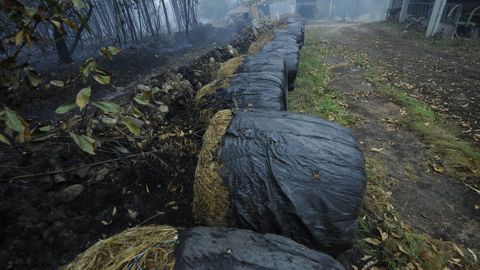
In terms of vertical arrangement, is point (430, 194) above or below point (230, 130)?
below

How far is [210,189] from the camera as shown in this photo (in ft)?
5.37

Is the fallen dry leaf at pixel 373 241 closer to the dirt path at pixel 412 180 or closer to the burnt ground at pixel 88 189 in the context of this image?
the dirt path at pixel 412 180

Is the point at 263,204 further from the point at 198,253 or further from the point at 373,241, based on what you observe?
the point at 373,241

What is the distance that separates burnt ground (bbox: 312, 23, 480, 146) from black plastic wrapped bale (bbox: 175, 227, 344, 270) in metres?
3.85

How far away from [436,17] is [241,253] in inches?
510

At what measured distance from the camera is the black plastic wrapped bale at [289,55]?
456 centimetres

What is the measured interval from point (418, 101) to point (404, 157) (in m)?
2.16

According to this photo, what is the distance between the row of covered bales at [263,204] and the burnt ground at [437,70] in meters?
3.29

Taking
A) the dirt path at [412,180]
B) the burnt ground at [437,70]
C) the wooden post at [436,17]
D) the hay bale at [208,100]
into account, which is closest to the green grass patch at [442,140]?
the dirt path at [412,180]

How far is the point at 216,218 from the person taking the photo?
1608 mm

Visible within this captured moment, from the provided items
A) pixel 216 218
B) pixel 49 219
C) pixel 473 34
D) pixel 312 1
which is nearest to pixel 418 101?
pixel 216 218

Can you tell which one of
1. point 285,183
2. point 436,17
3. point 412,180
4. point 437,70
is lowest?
point 412,180

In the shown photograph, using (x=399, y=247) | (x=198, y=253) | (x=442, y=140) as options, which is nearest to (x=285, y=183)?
(x=198, y=253)

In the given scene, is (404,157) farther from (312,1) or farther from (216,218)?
(312,1)
